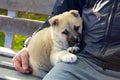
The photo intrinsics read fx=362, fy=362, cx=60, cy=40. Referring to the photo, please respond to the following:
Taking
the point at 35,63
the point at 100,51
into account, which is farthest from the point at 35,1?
the point at 100,51

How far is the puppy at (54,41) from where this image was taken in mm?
2770

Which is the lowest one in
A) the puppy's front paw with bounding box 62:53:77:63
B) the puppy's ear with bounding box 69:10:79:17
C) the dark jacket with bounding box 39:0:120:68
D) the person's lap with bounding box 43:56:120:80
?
the person's lap with bounding box 43:56:120:80

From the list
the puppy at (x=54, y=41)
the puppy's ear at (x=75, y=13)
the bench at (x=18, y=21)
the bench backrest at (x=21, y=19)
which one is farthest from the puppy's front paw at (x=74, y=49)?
the bench backrest at (x=21, y=19)

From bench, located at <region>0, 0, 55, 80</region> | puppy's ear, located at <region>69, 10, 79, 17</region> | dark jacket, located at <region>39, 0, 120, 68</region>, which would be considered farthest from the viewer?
bench, located at <region>0, 0, 55, 80</region>

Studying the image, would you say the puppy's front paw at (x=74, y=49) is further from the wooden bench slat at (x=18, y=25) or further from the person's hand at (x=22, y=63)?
the wooden bench slat at (x=18, y=25)

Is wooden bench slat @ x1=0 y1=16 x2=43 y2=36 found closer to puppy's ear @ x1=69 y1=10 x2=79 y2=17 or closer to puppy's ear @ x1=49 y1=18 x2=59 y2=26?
puppy's ear @ x1=49 y1=18 x2=59 y2=26

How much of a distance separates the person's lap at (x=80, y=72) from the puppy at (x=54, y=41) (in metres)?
0.20

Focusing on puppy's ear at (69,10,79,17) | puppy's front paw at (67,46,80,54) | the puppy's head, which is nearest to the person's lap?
puppy's front paw at (67,46,80,54)

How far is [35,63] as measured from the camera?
2941 mm

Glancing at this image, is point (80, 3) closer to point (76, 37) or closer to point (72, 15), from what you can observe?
point (72, 15)

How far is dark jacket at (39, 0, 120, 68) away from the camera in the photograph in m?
2.40

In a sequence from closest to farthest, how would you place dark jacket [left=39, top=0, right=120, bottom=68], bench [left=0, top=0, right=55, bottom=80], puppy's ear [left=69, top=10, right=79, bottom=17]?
dark jacket [left=39, top=0, right=120, bottom=68] → puppy's ear [left=69, top=10, right=79, bottom=17] → bench [left=0, top=0, right=55, bottom=80]

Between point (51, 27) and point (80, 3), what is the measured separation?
0.31m

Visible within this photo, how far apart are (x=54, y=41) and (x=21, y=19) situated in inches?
39.8
